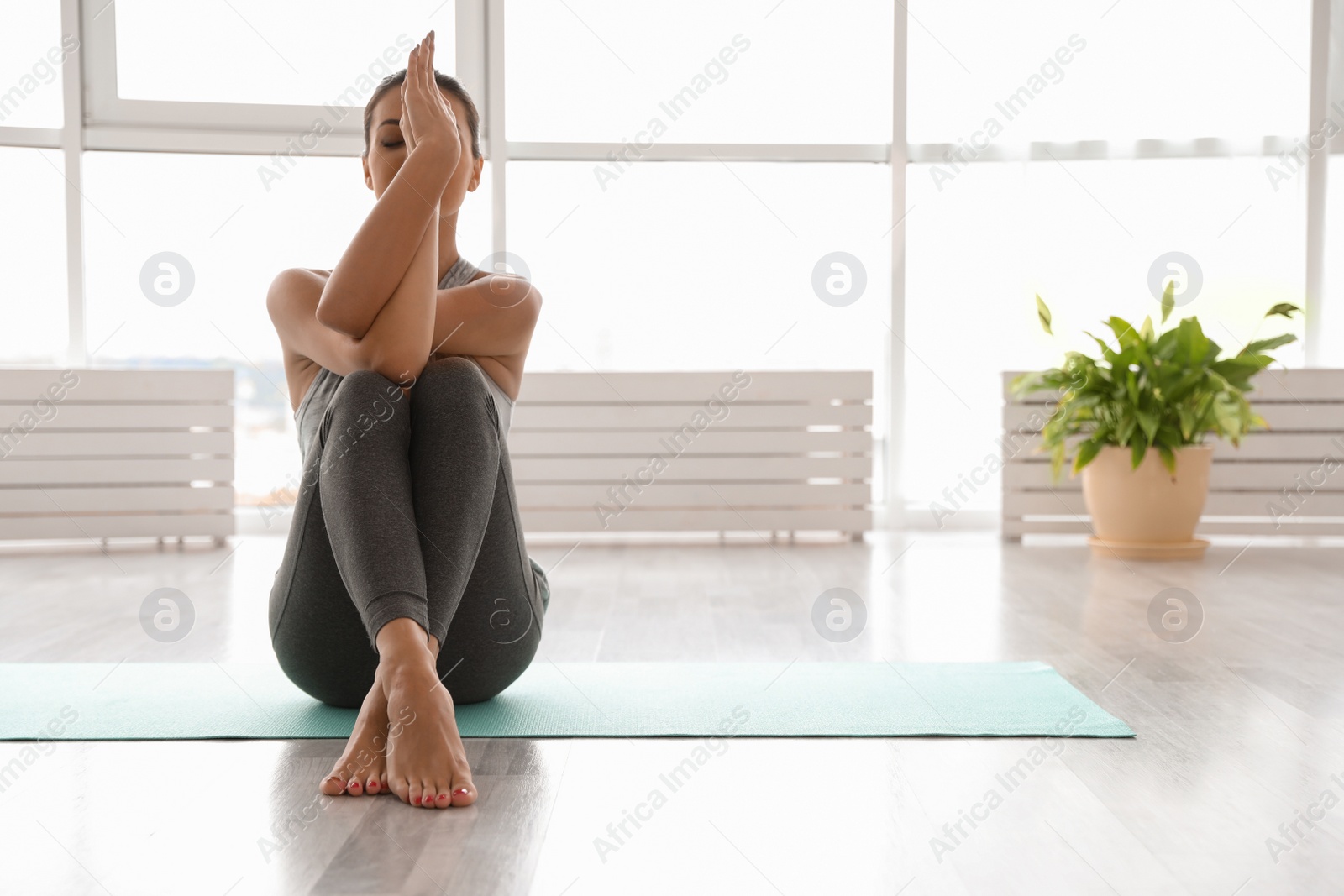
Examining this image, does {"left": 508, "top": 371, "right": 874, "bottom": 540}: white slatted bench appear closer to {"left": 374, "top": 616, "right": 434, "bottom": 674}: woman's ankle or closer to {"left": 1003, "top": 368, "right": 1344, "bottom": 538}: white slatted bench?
{"left": 1003, "top": 368, "right": 1344, "bottom": 538}: white slatted bench

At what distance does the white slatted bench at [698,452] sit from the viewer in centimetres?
415

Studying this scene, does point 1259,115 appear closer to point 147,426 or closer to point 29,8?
point 147,426

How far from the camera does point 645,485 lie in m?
4.19

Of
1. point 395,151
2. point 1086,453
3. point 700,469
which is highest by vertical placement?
point 395,151

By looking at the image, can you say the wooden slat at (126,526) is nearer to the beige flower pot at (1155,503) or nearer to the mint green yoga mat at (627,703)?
the mint green yoga mat at (627,703)

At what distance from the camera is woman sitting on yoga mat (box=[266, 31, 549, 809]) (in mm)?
1149

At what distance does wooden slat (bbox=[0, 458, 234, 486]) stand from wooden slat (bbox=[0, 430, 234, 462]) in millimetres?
25

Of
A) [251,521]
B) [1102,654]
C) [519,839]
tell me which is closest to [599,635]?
[1102,654]

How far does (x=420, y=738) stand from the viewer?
1.14 m

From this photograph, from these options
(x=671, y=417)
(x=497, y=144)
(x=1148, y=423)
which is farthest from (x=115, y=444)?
(x=1148, y=423)

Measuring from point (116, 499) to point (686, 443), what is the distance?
80.1 inches

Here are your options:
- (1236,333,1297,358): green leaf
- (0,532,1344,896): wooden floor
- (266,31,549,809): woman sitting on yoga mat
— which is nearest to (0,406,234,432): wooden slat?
(0,532,1344,896): wooden floor

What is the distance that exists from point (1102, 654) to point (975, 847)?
1.07 m

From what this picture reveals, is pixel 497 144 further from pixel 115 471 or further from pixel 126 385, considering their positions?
pixel 115 471
